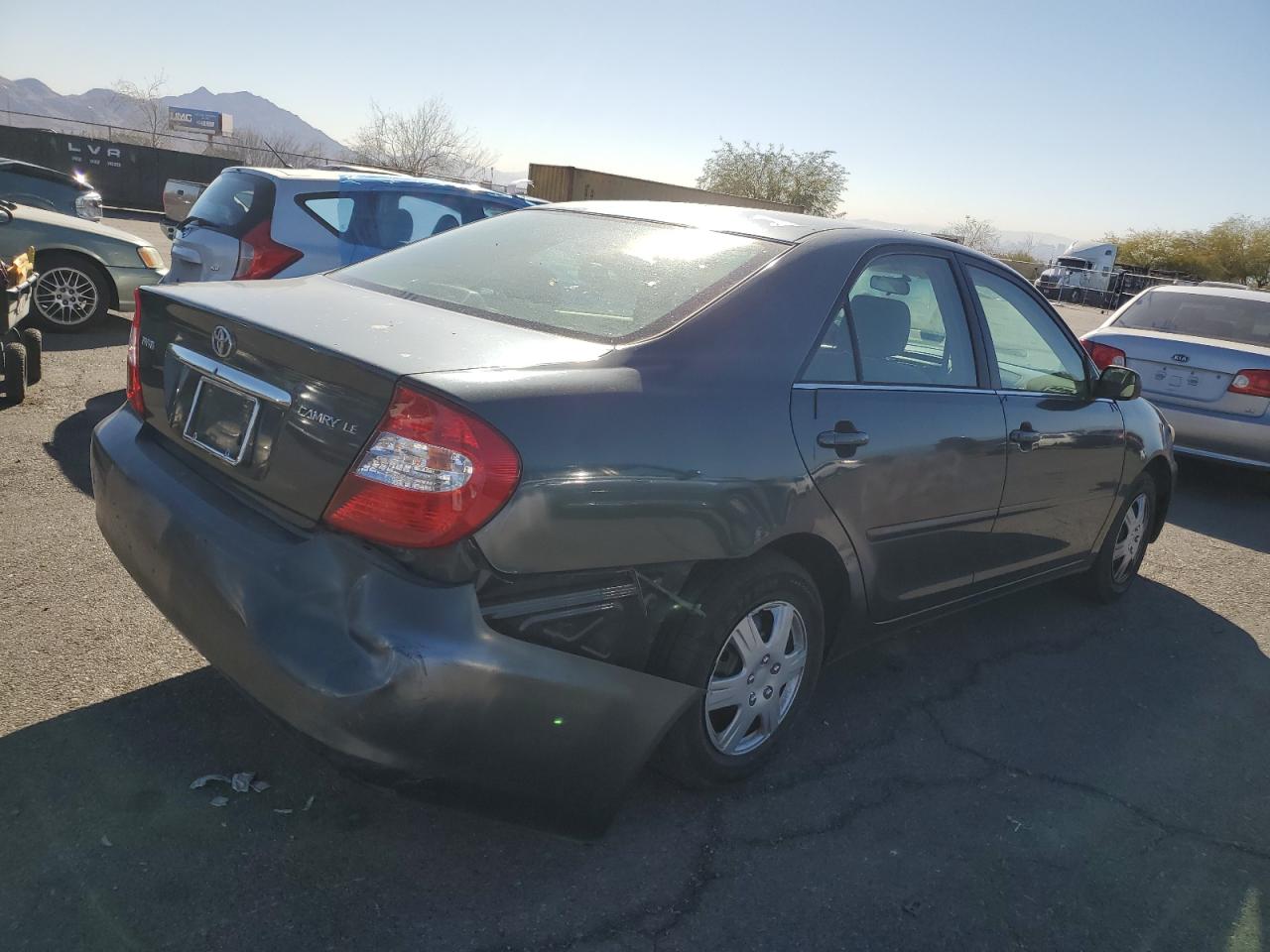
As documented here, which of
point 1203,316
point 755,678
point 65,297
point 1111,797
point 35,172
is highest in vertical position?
point 35,172

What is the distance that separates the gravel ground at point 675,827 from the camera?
2.28 metres

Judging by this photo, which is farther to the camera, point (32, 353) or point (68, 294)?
point (68, 294)

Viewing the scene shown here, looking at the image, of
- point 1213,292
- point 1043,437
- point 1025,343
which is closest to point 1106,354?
point 1213,292

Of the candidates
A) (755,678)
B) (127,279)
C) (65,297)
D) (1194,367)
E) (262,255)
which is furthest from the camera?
(127,279)

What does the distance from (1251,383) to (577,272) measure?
248 inches

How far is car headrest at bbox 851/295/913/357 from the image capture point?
3.10m

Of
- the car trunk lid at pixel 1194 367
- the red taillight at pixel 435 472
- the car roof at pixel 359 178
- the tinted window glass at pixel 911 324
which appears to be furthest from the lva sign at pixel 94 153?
the red taillight at pixel 435 472

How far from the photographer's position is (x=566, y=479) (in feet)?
7.13

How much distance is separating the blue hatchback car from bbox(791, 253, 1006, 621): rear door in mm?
4233

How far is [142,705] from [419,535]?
1486 millimetres

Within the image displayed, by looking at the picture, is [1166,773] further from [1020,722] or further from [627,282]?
[627,282]

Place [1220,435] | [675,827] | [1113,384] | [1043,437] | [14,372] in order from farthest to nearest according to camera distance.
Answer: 1. [1220,435]
2. [14,372]
3. [1113,384]
4. [1043,437]
5. [675,827]

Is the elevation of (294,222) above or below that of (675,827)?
above

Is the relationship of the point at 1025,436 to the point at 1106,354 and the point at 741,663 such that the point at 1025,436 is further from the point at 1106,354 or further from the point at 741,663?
the point at 1106,354
